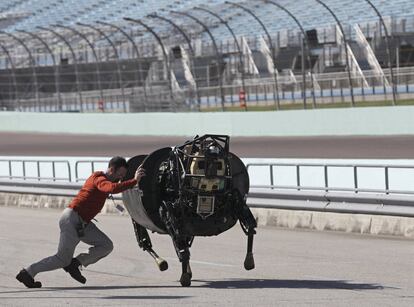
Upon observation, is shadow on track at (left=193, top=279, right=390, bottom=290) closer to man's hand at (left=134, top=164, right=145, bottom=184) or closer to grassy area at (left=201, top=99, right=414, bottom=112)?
man's hand at (left=134, top=164, right=145, bottom=184)

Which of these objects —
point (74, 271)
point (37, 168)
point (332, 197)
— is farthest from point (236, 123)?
point (74, 271)

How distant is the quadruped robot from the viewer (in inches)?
432

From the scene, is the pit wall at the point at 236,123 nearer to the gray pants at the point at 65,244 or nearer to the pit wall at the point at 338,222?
the pit wall at the point at 338,222

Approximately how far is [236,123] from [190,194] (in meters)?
35.9

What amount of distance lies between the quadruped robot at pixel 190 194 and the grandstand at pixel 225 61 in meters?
29.6

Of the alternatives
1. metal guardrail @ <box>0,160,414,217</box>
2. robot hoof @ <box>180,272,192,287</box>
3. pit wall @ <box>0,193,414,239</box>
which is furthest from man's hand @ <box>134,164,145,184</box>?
metal guardrail @ <box>0,160,414,217</box>

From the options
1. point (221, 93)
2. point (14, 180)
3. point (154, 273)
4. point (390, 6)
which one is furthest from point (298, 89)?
point (154, 273)

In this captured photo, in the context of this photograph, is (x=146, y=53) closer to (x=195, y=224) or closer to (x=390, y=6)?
(x=390, y=6)

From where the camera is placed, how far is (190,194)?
1111 centimetres

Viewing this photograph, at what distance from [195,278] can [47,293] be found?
173 centimetres

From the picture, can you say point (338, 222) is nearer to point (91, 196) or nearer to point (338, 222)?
point (338, 222)

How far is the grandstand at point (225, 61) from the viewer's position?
4622 cm

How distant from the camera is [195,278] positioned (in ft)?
39.3

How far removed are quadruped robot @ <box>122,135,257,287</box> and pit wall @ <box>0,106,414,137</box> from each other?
27501mm
